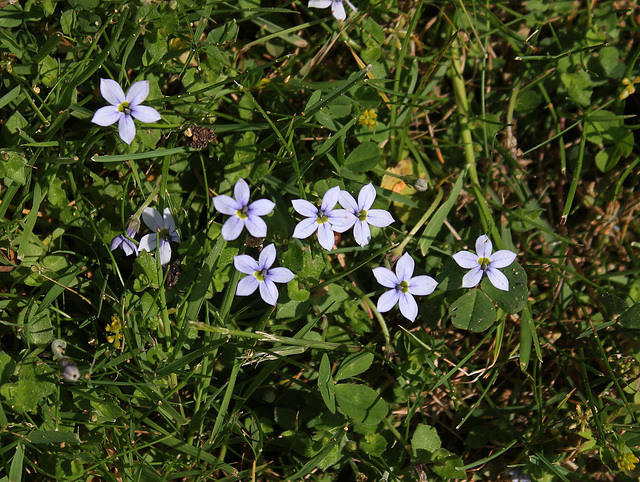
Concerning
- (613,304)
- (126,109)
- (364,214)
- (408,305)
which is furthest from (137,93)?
(613,304)

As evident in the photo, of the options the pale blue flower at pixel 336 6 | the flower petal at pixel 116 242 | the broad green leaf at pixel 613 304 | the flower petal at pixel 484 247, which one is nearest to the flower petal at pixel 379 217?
the flower petal at pixel 484 247

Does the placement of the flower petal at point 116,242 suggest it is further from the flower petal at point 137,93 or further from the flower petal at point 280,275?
the flower petal at point 280,275

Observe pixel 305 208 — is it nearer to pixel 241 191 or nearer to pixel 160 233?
pixel 241 191

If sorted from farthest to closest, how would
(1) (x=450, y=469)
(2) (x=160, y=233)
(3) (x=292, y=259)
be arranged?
1. (1) (x=450, y=469)
2. (2) (x=160, y=233)
3. (3) (x=292, y=259)

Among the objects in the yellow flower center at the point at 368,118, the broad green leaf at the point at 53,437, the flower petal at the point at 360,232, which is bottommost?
the broad green leaf at the point at 53,437

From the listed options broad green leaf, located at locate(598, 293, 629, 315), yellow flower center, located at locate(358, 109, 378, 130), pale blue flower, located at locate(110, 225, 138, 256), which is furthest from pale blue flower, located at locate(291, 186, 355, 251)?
broad green leaf, located at locate(598, 293, 629, 315)

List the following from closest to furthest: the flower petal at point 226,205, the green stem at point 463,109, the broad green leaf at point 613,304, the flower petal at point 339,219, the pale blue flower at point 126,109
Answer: the flower petal at point 226,205 < the pale blue flower at point 126,109 < the flower petal at point 339,219 < the broad green leaf at point 613,304 < the green stem at point 463,109
